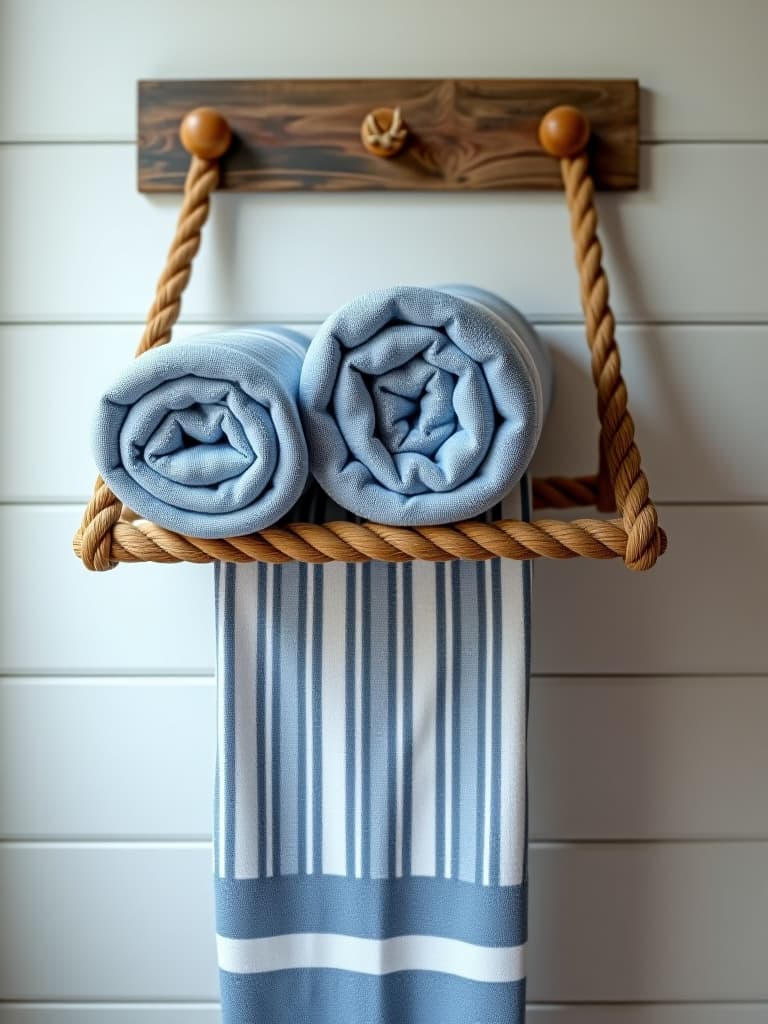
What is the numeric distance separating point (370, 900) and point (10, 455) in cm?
50

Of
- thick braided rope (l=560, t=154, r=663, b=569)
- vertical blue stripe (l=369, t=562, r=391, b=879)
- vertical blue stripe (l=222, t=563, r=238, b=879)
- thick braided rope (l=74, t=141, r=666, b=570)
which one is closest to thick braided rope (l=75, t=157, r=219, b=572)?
thick braided rope (l=74, t=141, r=666, b=570)

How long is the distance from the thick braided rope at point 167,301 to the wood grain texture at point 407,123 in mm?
33

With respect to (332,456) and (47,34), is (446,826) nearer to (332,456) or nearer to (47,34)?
(332,456)

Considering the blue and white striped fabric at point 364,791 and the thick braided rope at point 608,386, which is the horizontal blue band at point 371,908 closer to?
the blue and white striped fabric at point 364,791

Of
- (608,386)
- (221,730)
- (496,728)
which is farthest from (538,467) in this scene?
(221,730)

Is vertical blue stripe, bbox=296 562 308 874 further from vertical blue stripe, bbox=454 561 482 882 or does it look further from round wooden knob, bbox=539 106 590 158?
round wooden knob, bbox=539 106 590 158

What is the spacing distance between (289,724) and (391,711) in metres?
0.08

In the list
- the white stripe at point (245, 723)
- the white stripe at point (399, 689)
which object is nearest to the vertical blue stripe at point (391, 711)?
the white stripe at point (399, 689)

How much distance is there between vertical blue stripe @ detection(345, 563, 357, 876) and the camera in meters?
0.65

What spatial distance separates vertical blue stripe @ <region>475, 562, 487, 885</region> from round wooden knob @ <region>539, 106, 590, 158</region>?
0.37 m

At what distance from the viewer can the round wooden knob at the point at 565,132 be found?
726 millimetres

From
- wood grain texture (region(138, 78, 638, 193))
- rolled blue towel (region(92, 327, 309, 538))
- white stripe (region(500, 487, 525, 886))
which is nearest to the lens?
rolled blue towel (region(92, 327, 309, 538))

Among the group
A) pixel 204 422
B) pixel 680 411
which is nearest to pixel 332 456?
pixel 204 422

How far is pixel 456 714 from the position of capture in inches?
25.6
